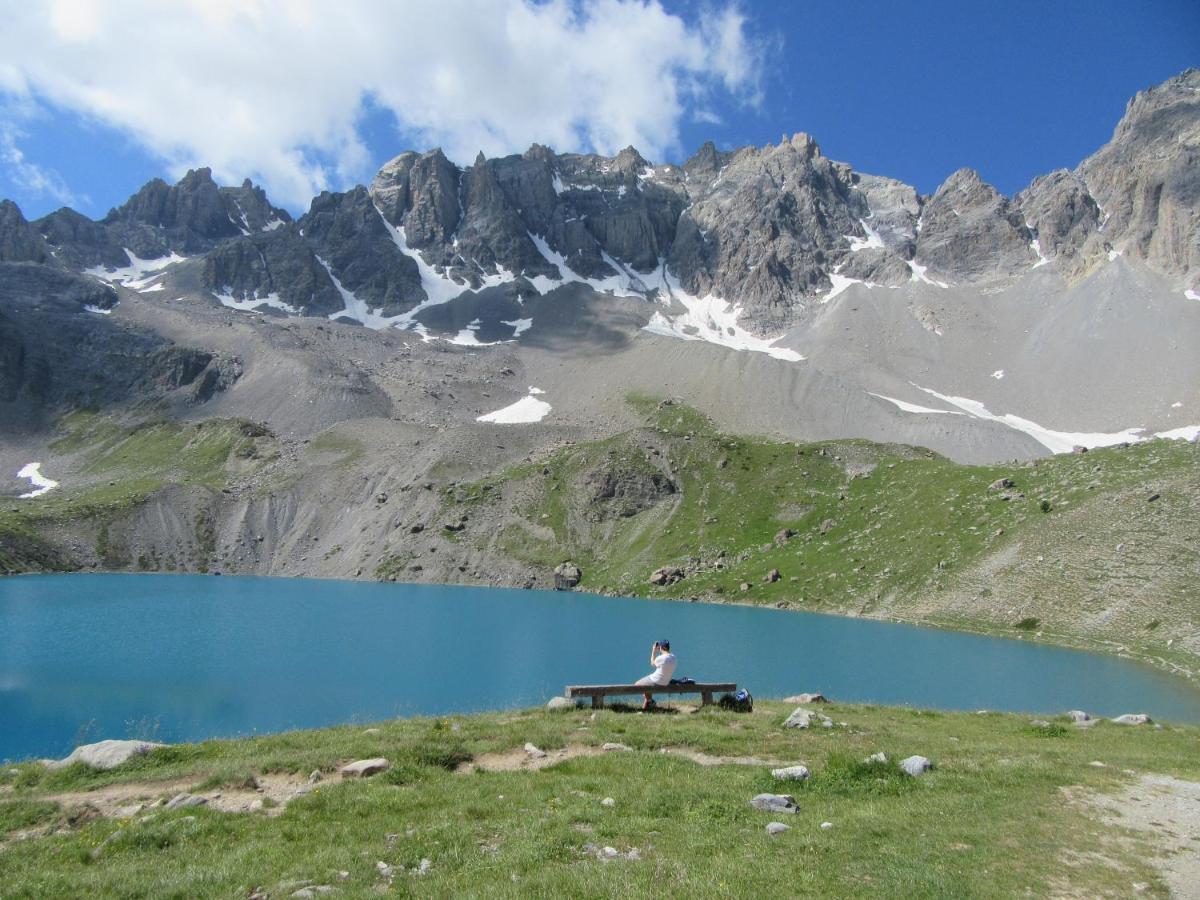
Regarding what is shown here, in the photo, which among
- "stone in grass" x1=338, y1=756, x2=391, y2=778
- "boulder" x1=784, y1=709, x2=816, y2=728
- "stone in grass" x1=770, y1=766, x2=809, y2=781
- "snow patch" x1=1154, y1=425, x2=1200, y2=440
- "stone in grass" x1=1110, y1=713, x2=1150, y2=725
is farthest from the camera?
"snow patch" x1=1154, y1=425, x2=1200, y2=440

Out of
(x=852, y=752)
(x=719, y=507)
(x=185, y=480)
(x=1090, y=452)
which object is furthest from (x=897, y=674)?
(x=185, y=480)

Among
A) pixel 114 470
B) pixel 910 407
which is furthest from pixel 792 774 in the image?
pixel 910 407

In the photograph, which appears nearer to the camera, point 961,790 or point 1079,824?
point 1079,824

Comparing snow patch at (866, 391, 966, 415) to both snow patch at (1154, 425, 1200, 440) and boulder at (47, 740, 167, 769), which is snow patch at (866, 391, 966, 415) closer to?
snow patch at (1154, 425, 1200, 440)

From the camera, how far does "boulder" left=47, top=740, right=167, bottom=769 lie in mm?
15148

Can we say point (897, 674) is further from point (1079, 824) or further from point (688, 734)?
point (1079, 824)

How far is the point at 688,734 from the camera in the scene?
16984 millimetres

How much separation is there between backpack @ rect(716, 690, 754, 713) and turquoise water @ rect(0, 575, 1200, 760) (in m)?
13.0

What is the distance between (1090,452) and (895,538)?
2379cm

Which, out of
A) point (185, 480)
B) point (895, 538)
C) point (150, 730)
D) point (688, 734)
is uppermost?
point (185, 480)

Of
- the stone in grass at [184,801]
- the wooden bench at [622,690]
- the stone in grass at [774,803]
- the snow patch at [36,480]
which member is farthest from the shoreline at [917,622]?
the stone in grass at [184,801]

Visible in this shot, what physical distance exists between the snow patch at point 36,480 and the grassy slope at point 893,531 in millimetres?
88934

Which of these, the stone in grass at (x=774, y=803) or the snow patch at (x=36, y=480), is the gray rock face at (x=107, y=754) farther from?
the snow patch at (x=36, y=480)

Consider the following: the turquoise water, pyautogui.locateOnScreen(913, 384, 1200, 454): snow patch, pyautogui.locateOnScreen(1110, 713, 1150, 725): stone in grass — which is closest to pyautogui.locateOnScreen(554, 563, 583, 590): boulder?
the turquoise water
